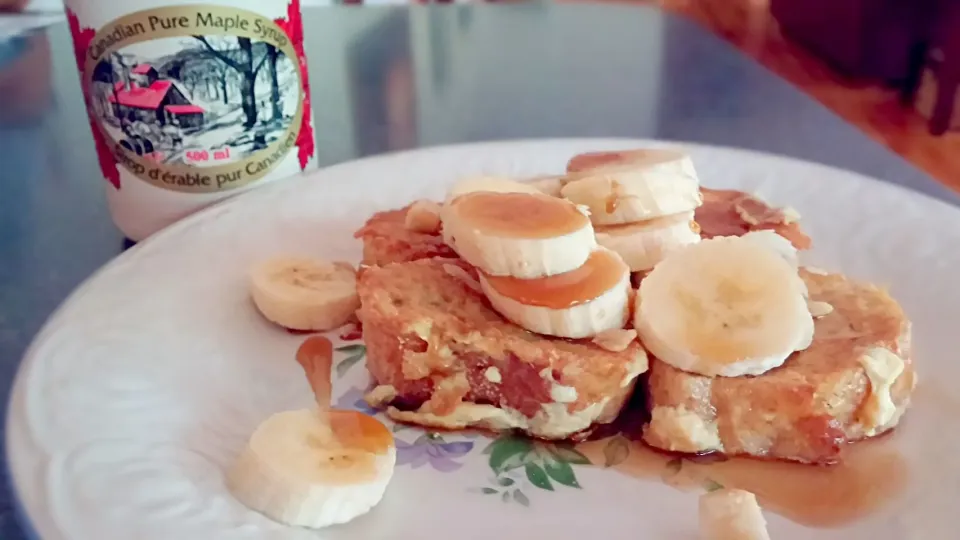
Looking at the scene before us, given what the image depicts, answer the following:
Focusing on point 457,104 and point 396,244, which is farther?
point 457,104

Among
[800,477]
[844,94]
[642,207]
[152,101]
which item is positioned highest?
[152,101]

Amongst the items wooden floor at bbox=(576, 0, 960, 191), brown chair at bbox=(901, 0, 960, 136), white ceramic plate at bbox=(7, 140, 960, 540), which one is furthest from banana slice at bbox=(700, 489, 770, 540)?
brown chair at bbox=(901, 0, 960, 136)

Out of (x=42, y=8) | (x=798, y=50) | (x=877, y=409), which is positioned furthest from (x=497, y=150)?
(x=798, y=50)

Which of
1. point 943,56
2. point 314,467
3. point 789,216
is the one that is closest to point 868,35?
point 943,56

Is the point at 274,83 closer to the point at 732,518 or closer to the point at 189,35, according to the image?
the point at 189,35

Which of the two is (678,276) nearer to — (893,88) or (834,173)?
(834,173)

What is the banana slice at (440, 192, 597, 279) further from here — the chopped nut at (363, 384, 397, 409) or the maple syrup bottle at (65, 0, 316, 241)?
the maple syrup bottle at (65, 0, 316, 241)

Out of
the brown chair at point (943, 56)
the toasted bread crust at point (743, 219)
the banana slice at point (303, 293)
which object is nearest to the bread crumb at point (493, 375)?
the banana slice at point (303, 293)
